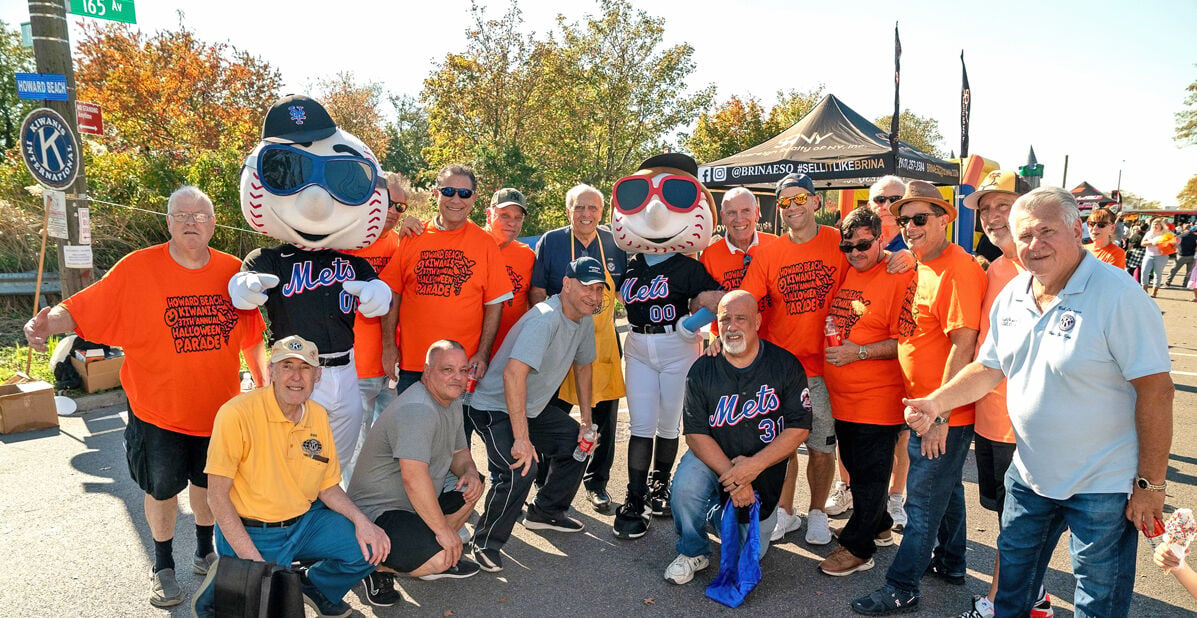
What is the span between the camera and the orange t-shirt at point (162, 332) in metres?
3.31

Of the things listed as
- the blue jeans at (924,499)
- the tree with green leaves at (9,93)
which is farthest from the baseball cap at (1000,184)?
the tree with green leaves at (9,93)

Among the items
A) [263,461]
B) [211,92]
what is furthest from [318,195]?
[211,92]

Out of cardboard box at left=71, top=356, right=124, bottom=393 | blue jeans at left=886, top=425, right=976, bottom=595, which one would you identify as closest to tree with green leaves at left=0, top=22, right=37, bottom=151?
cardboard box at left=71, top=356, right=124, bottom=393

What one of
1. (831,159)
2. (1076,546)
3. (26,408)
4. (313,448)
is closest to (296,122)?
(313,448)

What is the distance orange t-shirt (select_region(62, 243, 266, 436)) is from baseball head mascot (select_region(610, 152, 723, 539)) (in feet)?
7.53

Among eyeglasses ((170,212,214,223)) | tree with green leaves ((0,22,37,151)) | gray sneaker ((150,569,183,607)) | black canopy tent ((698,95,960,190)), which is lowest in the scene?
gray sneaker ((150,569,183,607))

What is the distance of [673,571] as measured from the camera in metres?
3.59

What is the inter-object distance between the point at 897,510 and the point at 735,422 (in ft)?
4.92

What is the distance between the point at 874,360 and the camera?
3.52m

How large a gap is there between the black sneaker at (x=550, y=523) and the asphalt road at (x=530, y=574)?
57 mm

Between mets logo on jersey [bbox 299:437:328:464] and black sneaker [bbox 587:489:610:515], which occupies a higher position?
mets logo on jersey [bbox 299:437:328:464]

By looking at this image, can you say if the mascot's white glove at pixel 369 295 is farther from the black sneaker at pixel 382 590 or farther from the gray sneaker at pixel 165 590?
the gray sneaker at pixel 165 590

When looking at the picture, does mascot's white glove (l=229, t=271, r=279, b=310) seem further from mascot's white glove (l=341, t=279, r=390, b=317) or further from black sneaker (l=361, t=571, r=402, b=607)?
black sneaker (l=361, t=571, r=402, b=607)

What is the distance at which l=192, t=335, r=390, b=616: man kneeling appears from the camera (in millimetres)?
2928
